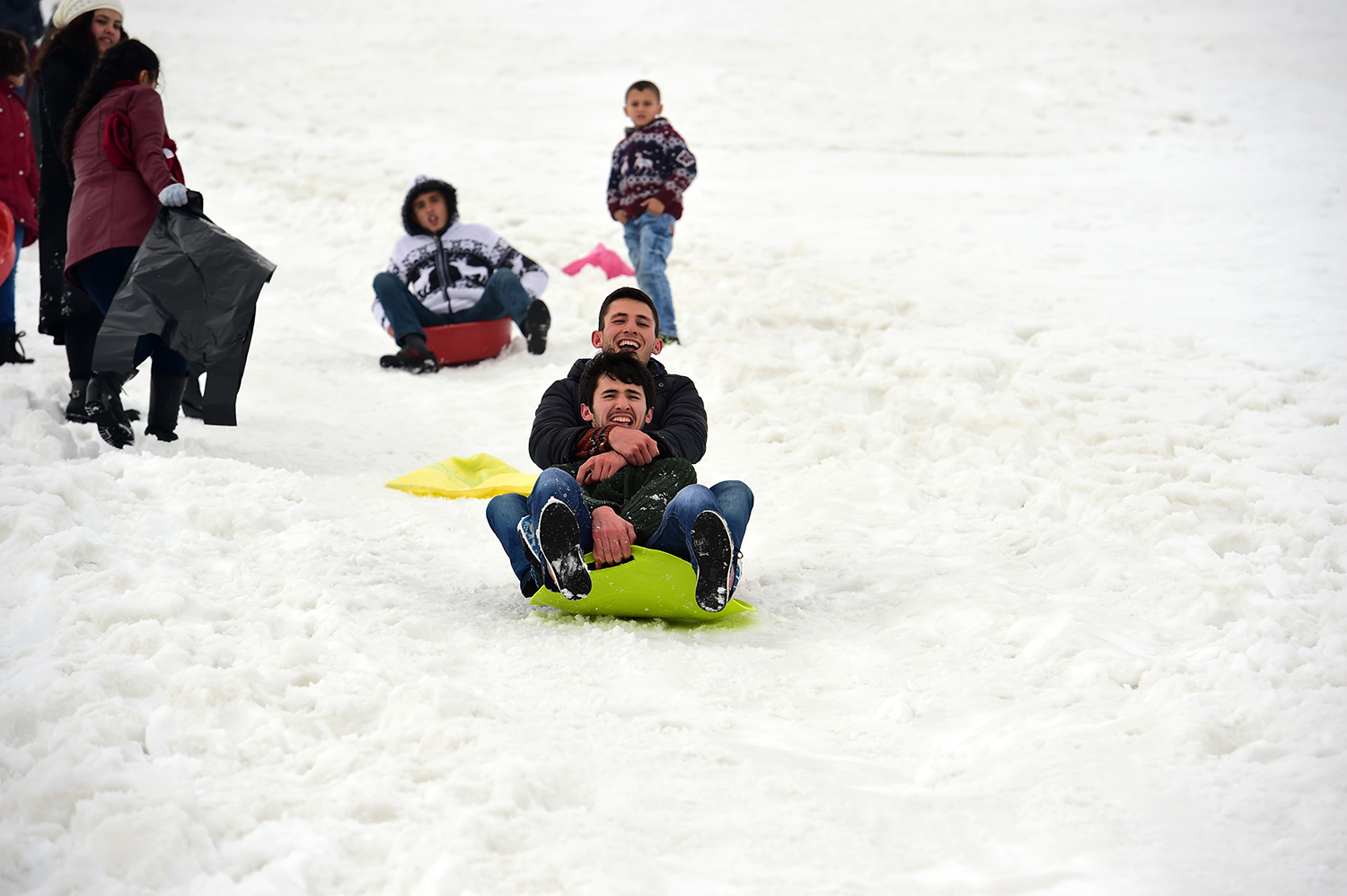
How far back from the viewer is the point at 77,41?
178 inches

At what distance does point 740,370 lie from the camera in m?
5.57

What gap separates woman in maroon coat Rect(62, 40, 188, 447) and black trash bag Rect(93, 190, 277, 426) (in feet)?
0.36

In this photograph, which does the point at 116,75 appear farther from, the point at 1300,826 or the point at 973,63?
the point at 973,63

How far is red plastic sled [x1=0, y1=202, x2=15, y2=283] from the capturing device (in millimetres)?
4996

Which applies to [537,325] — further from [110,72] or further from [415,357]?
[110,72]

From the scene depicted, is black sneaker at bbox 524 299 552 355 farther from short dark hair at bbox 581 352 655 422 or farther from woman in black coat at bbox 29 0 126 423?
short dark hair at bbox 581 352 655 422

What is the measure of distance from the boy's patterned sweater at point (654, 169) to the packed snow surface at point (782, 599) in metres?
0.75

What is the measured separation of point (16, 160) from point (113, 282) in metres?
1.44

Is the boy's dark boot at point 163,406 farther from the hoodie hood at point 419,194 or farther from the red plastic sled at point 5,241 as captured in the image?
the hoodie hood at point 419,194

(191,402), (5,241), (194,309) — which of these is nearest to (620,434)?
(194,309)

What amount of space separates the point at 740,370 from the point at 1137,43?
1401cm

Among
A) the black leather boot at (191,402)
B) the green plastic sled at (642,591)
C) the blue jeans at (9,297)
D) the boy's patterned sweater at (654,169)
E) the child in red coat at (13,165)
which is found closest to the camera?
the green plastic sled at (642,591)

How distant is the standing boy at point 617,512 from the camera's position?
2.77 metres

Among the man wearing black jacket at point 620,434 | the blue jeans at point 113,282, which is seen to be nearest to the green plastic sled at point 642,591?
the man wearing black jacket at point 620,434
